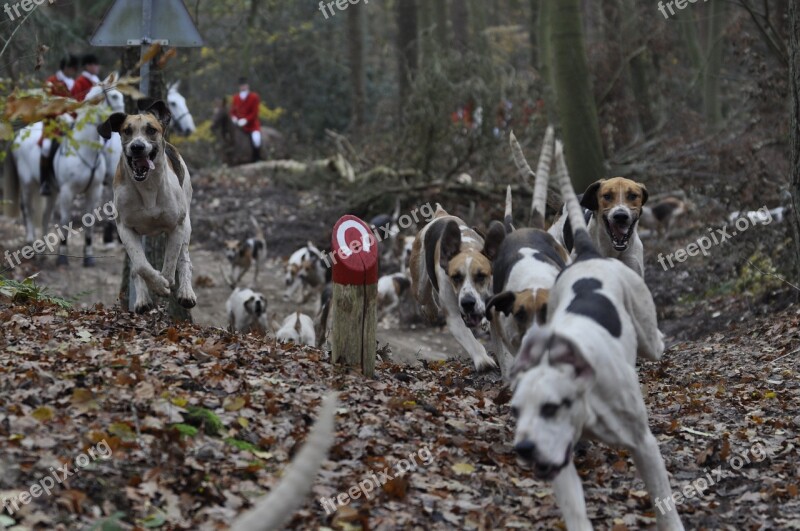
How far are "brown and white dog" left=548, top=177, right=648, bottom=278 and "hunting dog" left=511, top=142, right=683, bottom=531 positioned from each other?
2602 mm

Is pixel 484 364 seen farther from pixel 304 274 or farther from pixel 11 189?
pixel 11 189

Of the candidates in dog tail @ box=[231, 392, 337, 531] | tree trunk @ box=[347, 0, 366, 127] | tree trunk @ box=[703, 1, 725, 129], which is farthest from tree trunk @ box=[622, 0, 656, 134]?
dog tail @ box=[231, 392, 337, 531]

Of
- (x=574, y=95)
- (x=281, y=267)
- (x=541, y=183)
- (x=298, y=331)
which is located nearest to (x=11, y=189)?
(x=281, y=267)

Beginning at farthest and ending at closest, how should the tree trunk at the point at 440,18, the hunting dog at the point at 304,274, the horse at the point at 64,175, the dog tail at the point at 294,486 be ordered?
the tree trunk at the point at 440,18
the hunting dog at the point at 304,274
the horse at the point at 64,175
the dog tail at the point at 294,486

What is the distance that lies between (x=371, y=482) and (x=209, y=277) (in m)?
12.2

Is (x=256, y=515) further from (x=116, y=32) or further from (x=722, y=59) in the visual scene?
(x=722, y=59)

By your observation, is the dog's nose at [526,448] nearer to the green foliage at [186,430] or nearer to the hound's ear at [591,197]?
the green foliage at [186,430]

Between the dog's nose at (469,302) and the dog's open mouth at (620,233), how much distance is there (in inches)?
59.8

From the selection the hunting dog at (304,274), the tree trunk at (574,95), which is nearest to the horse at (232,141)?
the hunting dog at (304,274)

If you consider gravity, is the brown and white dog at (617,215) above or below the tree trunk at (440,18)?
below

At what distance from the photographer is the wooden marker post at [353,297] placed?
7.70 meters

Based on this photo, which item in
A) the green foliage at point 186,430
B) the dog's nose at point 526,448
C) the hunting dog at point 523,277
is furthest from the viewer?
the hunting dog at point 523,277

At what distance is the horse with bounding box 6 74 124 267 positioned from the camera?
15320 millimetres

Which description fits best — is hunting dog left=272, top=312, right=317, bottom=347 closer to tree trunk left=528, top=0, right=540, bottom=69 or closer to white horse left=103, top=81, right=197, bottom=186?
white horse left=103, top=81, right=197, bottom=186
